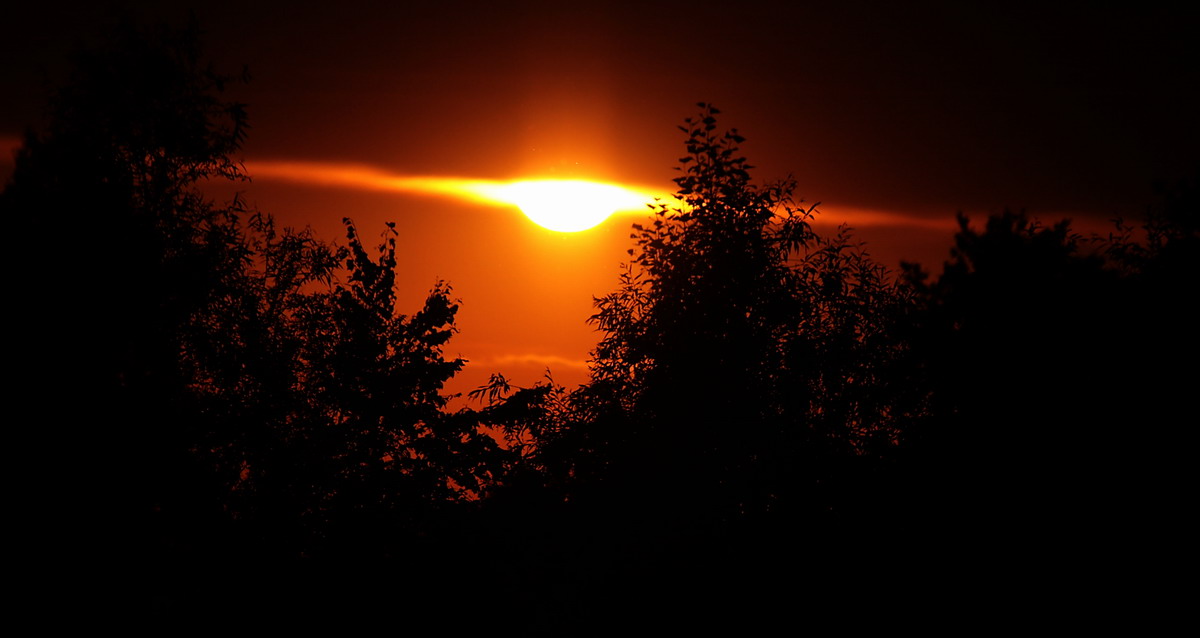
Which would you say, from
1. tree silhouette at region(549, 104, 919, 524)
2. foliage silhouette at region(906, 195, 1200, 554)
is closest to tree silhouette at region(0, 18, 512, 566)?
tree silhouette at region(549, 104, 919, 524)

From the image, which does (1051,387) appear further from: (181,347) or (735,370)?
(181,347)

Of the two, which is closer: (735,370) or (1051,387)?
(1051,387)

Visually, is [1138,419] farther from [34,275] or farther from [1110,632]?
[34,275]

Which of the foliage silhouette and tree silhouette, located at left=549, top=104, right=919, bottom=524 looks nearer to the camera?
the foliage silhouette

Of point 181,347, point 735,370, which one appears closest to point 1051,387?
point 735,370

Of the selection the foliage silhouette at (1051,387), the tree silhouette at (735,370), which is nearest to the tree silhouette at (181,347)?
the tree silhouette at (735,370)

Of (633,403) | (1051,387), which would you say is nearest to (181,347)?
(633,403)

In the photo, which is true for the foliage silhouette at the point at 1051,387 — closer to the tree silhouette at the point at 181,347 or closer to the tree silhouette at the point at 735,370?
the tree silhouette at the point at 735,370

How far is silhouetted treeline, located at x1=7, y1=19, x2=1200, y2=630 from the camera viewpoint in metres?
13.0

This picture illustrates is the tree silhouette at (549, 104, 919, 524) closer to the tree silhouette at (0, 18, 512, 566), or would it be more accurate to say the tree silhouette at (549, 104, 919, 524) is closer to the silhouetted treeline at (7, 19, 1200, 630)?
the silhouetted treeline at (7, 19, 1200, 630)

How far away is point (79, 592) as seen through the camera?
12.8 meters

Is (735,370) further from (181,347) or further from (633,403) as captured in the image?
(181,347)

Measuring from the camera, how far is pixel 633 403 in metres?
19.3

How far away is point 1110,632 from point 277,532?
15669 millimetres
